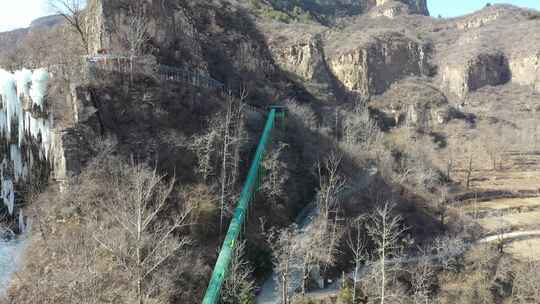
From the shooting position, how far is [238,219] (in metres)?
23.6

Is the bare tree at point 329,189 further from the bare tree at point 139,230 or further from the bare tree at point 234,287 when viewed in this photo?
the bare tree at point 139,230

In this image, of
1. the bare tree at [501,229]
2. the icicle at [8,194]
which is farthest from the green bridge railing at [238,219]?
the bare tree at [501,229]

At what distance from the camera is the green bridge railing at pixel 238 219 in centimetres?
1898

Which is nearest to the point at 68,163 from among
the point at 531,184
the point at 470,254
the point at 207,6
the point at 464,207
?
the point at 470,254

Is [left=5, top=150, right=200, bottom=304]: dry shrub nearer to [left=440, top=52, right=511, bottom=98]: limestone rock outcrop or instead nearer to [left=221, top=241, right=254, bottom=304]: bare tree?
[left=221, top=241, right=254, bottom=304]: bare tree

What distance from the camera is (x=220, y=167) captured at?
26281 millimetres

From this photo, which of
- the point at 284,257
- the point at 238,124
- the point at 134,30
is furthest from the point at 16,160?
the point at 284,257

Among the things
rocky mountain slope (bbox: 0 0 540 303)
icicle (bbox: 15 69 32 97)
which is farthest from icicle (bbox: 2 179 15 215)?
icicle (bbox: 15 69 32 97)

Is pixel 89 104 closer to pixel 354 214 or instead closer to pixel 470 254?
pixel 354 214

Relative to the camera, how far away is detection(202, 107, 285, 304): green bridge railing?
1898cm

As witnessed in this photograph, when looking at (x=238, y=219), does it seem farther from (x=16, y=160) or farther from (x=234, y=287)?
(x=16, y=160)

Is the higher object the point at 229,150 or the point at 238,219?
the point at 229,150

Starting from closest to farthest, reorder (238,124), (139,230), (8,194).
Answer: (139,230) → (8,194) → (238,124)

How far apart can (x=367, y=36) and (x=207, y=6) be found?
159 feet
